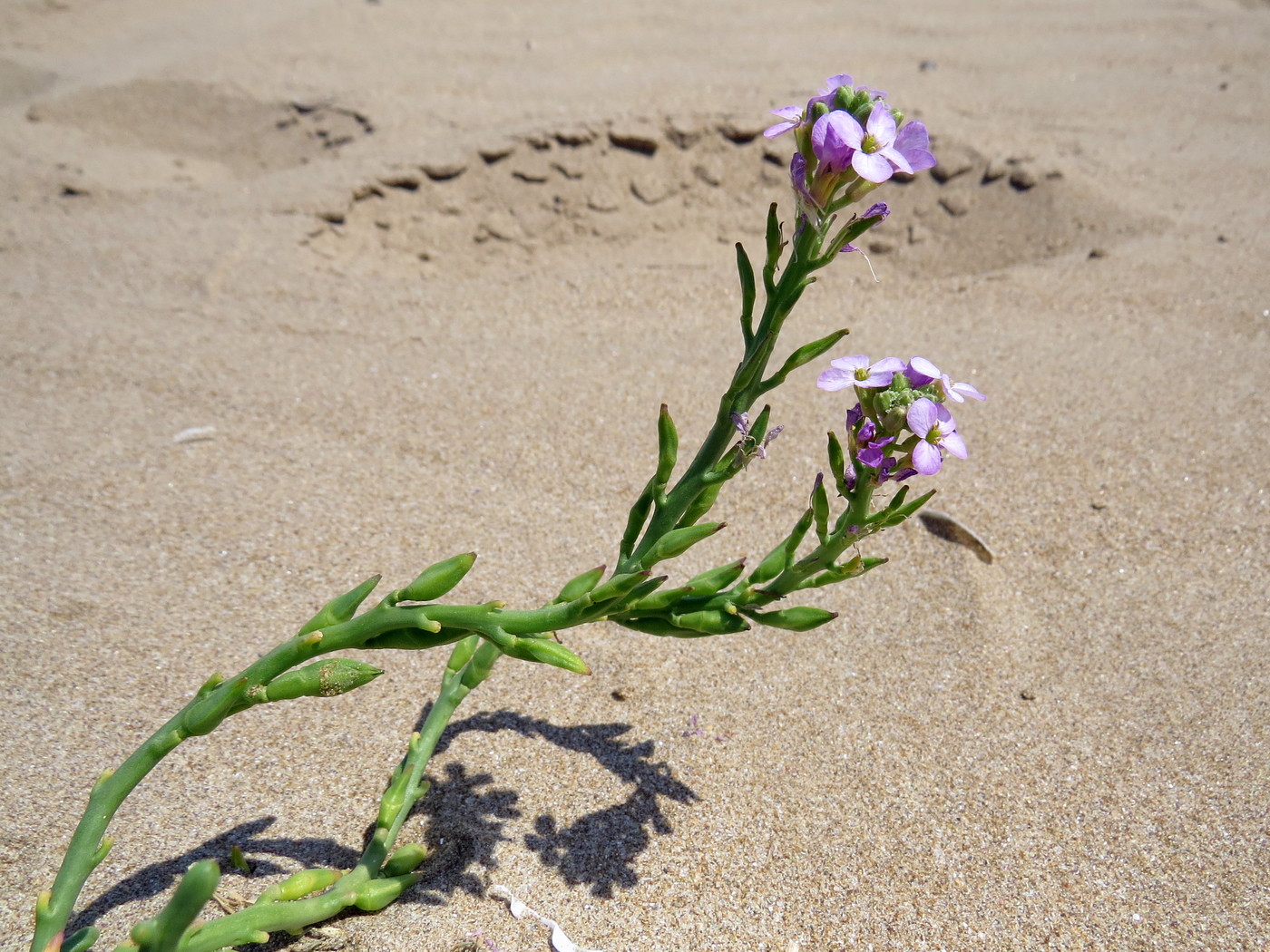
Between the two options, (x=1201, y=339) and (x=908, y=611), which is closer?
(x=908, y=611)

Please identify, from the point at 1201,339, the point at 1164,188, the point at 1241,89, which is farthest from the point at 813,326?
the point at 1241,89

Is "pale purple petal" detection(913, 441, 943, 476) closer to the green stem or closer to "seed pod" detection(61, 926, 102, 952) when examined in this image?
the green stem

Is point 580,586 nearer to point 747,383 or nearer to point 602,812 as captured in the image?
point 747,383

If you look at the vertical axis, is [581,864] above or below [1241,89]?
below

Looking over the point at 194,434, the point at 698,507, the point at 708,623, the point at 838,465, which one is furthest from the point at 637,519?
the point at 194,434

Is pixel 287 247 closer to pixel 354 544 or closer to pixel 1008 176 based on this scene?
pixel 354 544

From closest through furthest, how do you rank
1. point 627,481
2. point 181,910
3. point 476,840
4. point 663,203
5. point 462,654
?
1. point 181,910
2. point 462,654
3. point 476,840
4. point 627,481
5. point 663,203
